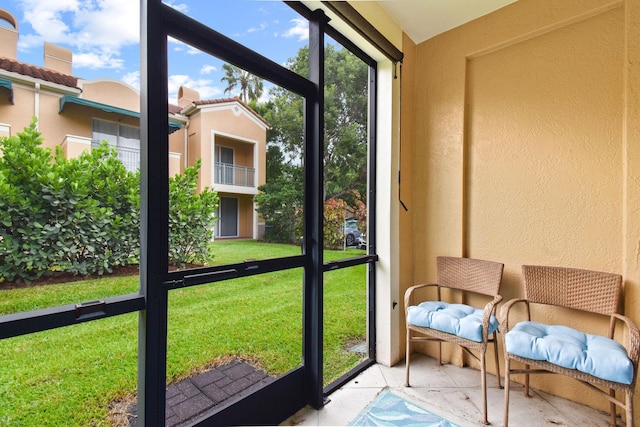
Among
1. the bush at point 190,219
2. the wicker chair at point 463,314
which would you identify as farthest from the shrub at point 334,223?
the bush at point 190,219

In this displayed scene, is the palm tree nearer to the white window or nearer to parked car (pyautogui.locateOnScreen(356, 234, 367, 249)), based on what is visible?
the white window

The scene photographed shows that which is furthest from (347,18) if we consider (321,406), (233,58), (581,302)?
(321,406)

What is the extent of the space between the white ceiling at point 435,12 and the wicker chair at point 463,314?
1878 millimetres

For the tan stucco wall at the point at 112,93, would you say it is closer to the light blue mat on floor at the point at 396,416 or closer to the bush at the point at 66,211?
the bush at the point at 66,211

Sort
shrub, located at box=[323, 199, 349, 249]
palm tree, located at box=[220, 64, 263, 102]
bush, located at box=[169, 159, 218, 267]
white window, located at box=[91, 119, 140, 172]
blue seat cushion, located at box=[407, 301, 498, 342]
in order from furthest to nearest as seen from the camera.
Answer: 1. shrub, located at box=[323, 199, 349, 249]
2. blue seat cushion, located at box=[407, 301, 498, 342]
3. palm tree, located at box=[220, 64, 263, 102]
4. bush, located at box=[169, 159, 218, 267]
5. white window, located at box=[91, 119, 140, 172]

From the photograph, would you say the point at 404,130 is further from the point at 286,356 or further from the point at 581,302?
the point at 286,356

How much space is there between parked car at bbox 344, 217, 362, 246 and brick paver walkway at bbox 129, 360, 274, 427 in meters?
1.13

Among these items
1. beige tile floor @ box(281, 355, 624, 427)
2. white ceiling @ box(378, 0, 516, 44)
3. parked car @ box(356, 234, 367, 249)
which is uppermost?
white ceiling @ box(378, 0, 516, 44)

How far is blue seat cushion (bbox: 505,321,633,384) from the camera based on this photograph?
132 centimetres

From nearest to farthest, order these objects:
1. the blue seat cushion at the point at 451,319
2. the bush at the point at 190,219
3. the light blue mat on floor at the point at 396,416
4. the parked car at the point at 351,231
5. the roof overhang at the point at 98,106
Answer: the roof overhang at the point at 98,106, the bush at the point at 190,219, the light blue mat on floor at the point at 396,416, the blue seat cushion at the point at 451,319, the parked car at the point at 351,231

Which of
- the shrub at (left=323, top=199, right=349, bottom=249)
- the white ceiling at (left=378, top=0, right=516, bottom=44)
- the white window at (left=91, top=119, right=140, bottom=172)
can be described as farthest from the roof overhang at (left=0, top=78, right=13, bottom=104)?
the white ceiling at (left=378, top=0, right=516, bottom=44)

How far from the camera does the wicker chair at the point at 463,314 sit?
169 cm

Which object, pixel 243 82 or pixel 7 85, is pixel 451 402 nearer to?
pixel 243 82

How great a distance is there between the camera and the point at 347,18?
1.80 meters
